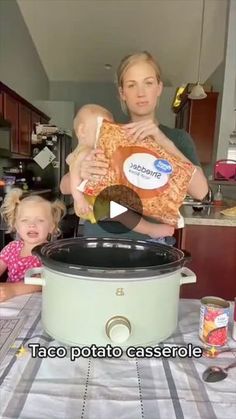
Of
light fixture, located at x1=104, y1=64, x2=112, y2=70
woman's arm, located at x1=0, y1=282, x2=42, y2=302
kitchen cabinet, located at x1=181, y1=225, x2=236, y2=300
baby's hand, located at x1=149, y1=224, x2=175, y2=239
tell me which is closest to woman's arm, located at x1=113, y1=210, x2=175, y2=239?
baby's hand, located at x1=149, y1=224, x2=175, y2=239

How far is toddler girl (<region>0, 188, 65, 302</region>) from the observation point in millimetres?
1199

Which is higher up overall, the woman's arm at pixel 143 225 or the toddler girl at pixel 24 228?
the woman's arm at pixel 143 225

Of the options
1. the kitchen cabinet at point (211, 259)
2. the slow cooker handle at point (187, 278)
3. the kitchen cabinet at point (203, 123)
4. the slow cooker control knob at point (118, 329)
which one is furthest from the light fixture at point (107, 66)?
the slow cooker control knob at point (118, 329)

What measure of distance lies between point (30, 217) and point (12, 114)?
2.70 m

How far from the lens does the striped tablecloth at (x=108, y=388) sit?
49 centimetres

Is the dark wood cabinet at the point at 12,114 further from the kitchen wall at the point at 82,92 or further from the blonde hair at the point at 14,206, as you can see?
the kitchen wall at the point at 82,92

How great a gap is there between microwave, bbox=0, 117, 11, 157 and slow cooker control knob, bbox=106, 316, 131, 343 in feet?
9.54

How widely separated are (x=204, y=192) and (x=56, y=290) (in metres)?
0.39

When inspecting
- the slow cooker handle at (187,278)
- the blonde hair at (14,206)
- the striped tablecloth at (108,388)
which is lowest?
the striped tablecloth at (108,388)

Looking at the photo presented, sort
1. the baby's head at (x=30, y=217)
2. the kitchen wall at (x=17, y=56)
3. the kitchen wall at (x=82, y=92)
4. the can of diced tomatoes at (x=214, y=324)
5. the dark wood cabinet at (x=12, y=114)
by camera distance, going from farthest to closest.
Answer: the kitchen wall at (x=82, y=92) < the kitchen wall at (x=17, y=56) < the dark wood cabinet at (x=12, y=114) < the baby's head at (x=30, y=217) < the can of diced tomatoes at (x=214, y=324)

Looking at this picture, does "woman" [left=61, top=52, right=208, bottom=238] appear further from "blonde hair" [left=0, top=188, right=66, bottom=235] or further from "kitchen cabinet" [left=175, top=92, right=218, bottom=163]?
"kitchen cabinet" [left=175, top=92, right=218, bottom=163]

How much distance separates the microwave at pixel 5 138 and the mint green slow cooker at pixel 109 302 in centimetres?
283

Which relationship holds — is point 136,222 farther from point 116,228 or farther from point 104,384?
point 104,384

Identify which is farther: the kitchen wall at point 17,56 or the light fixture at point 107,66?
the light fixture at point 107,66
